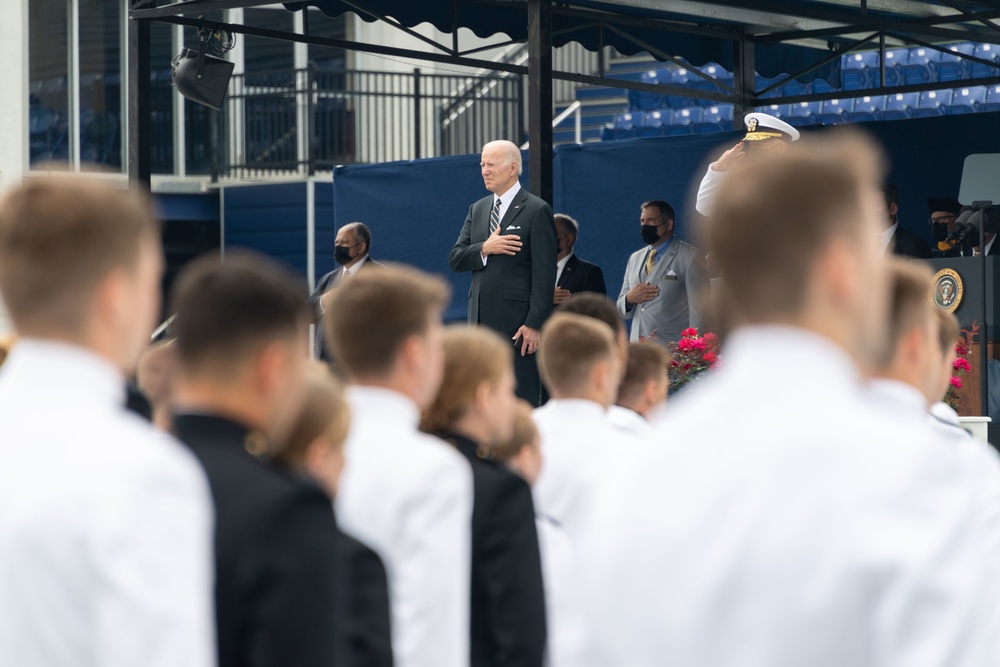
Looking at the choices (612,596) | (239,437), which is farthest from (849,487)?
(239,437)

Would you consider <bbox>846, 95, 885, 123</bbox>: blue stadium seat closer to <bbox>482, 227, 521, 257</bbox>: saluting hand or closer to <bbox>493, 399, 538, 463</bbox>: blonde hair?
<bbox>482, 227, 521, 257</bbox>: saluting hand

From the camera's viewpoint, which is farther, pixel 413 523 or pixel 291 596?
pixel 413 523

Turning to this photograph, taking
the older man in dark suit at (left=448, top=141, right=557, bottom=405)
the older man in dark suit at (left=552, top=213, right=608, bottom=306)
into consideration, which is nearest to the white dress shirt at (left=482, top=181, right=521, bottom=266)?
the older man in dark suit at (left=448, top=141, right=557, bottom=405)

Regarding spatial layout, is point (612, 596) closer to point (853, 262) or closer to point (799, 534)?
point (799, 534)

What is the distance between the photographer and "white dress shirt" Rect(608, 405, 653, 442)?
3607mm

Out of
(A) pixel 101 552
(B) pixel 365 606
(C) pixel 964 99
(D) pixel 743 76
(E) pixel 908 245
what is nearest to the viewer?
(A) pixel 101 552

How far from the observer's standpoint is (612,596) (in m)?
1.43

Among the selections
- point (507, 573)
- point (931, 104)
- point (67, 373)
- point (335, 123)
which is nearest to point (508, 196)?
point (507, 573)

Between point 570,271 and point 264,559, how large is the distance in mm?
6964

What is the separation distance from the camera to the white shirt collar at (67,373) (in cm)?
170

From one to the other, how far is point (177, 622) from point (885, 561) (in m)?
0.75

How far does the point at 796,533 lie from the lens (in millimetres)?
1271

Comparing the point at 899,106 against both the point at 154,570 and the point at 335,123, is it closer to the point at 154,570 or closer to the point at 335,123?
the point at 335,123

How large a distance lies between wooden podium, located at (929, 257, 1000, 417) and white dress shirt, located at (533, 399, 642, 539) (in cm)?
416
